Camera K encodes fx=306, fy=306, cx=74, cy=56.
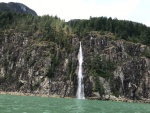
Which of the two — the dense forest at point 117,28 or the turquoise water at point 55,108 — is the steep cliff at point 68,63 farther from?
the turquoise water at point 55,108

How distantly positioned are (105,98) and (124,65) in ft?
71.9

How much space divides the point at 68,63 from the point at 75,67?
391 centimetres

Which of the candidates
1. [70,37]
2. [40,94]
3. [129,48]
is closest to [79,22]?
[70,37]

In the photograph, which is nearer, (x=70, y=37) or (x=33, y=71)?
(x=33, y=71)

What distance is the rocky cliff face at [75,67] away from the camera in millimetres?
132875

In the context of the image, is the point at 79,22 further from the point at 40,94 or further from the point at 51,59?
the point at 40,94

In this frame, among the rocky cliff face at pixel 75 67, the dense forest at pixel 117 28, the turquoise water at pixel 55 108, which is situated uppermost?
the dense forest at pixel 117 28

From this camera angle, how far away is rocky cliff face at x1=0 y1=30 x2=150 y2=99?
13288cm

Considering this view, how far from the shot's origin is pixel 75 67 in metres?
139

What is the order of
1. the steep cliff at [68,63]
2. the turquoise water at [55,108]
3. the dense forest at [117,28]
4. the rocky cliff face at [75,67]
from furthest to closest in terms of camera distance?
1. the dense forest at [117,28]
2. the steep cliff at [68,63]
3. the rocky cliff face at [75,67]
4. the turquoise water at [55,108]

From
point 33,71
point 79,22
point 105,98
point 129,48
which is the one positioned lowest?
point 105,98

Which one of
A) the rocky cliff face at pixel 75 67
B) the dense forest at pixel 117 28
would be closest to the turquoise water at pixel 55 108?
the rocky cliff face at pixel 75 67

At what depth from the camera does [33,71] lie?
458ft

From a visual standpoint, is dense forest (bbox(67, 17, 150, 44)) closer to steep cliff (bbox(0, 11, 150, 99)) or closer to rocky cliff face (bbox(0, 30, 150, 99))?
steep cliff (bbox(0, 11, 150, 99))
